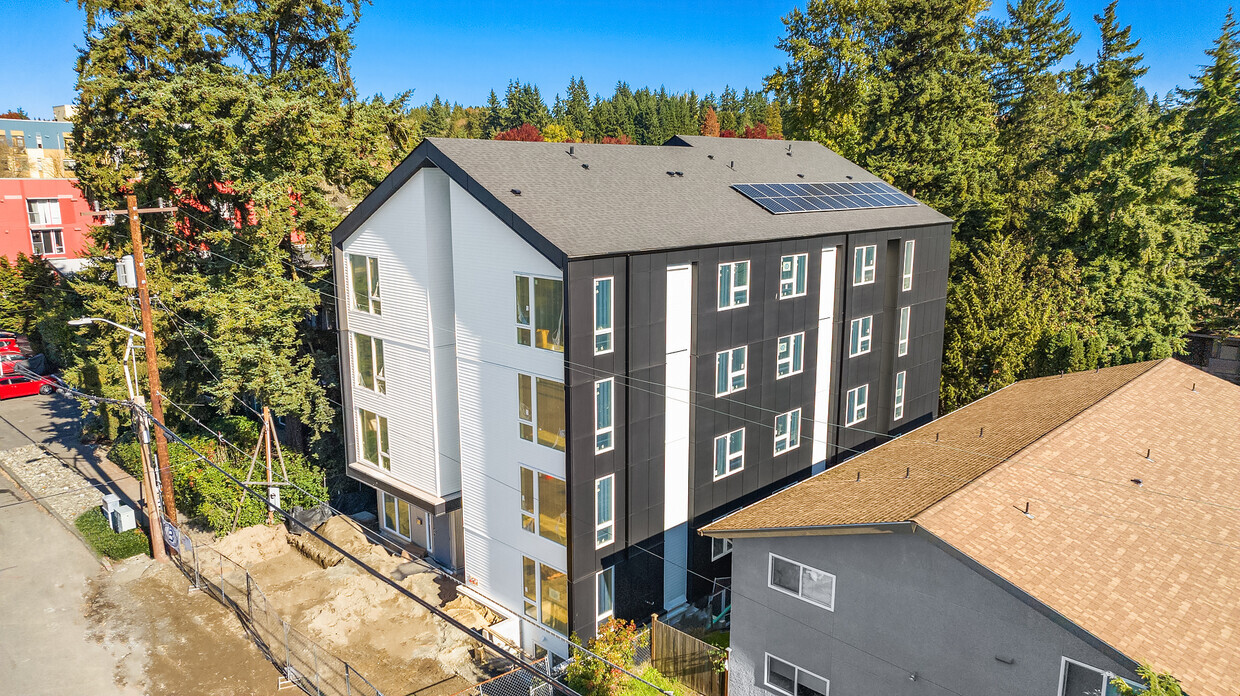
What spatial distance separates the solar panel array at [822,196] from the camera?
24.3 meters

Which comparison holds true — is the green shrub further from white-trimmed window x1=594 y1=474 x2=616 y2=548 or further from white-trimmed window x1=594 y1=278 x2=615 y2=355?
white-trimmed window x1=594 y1=278 x2=615 y2=355

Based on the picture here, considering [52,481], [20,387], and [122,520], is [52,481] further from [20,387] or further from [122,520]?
[20,387]

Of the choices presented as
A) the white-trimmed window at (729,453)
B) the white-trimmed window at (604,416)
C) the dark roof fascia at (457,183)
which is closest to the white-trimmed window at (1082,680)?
the white-trimmed window at (604,416)

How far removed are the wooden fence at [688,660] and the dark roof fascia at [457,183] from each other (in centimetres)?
906

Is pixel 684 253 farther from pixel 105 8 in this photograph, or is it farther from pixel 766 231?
pixel 105 8

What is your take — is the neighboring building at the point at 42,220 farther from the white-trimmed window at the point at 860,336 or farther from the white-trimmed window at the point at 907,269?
the white-trimmed window at the point at 907,269

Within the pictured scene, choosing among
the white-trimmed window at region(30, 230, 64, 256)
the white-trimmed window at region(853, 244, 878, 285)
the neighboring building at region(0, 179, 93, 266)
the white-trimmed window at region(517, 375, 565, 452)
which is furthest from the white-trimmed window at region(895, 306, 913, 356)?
the white-trimmed window at region(30, 230, 64, 256)

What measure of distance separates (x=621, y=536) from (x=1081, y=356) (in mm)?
20912

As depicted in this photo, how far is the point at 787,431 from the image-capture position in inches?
910

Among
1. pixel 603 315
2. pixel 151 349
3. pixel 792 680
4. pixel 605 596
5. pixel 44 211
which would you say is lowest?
pixel 605 596

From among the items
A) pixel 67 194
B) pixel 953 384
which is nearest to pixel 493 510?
pixel 953 384

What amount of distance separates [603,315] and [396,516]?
1239 centimetres

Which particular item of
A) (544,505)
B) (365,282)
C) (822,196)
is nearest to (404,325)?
(365,282)

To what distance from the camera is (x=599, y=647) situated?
651 inches
